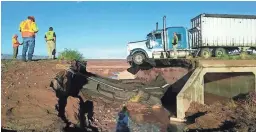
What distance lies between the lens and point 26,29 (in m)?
12.3

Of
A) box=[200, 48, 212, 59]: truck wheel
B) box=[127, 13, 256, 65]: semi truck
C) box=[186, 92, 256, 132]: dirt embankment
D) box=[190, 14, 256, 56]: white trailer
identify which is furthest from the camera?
box=[190, 14, 256, 56]: white trailer

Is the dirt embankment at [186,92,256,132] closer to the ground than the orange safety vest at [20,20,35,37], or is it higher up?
closer to the ground

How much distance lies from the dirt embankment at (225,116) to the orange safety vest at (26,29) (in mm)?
8169

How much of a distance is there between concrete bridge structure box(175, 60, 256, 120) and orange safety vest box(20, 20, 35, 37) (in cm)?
802

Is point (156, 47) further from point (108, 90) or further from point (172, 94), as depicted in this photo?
point (108, 90)

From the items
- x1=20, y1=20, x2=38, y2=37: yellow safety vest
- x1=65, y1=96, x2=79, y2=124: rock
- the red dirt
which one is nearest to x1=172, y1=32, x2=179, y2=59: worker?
the red dirt

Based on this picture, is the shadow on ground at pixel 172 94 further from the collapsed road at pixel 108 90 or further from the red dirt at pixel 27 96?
the red dirt at pixel 27 96

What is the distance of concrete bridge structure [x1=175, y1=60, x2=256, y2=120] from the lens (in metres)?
15.4

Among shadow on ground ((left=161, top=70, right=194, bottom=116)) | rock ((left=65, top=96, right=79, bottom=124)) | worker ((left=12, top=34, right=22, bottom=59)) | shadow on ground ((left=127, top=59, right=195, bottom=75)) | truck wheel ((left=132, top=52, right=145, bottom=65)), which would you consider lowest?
shadow on ground ((left=161, top=70, right=194, bottom=116))

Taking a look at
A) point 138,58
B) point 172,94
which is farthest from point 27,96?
point 172,94

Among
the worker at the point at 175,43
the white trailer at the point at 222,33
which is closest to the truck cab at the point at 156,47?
the worker at the point at 175,43

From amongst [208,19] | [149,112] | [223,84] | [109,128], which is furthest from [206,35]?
[109,128]

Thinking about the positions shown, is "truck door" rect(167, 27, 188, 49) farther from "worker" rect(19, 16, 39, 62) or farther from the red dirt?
"worker" rect(19, 16, 39, 62)

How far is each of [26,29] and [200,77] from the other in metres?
9.46
